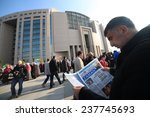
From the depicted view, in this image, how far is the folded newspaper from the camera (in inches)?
48.2

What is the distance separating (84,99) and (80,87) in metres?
0.10

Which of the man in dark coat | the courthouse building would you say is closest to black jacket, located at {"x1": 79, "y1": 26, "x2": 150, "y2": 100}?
the man in dark coat

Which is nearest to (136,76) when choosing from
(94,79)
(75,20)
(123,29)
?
(123,29)

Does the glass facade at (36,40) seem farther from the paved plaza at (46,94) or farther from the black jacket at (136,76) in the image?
the black jacket at (136,76)

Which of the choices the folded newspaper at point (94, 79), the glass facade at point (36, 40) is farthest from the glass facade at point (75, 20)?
the folded newspaper at point (94, 79)

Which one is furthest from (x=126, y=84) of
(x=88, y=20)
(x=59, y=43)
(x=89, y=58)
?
(x=88, y=20)

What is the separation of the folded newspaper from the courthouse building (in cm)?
4500

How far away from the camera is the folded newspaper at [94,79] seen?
1.22 metres

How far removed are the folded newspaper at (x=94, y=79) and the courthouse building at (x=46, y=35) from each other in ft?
148

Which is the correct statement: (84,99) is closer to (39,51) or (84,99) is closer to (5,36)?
(39,51)

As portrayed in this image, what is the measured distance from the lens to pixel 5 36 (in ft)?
183

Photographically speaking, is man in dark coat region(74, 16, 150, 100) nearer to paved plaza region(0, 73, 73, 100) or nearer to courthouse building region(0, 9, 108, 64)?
paved plaza region(0, 73, 73, 100)

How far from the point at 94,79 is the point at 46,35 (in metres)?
48.8

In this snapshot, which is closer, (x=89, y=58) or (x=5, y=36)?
(x=89, y=58)
